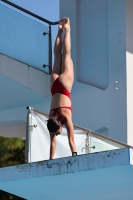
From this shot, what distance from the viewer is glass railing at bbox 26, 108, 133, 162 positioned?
12.1 metres

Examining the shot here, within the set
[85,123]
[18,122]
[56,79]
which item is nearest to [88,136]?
[56,79]

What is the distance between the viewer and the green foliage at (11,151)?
107ft

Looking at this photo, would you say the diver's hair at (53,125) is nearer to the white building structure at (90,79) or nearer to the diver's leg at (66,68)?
the diver's leg at (66,68)

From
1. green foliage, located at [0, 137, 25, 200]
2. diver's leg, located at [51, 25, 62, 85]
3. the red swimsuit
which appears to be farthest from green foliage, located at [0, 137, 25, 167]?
the red swimsuit

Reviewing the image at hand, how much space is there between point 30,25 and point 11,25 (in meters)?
0.59

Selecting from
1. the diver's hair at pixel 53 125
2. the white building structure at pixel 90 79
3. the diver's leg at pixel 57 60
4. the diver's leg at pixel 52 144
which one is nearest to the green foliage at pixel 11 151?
the white building structure at pixel 90 79

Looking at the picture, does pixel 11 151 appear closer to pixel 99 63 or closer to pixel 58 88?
pixel 99 63

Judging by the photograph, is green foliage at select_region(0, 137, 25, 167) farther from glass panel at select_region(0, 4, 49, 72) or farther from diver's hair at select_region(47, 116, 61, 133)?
diver's hair at select_region(47, 116, 61, 133)

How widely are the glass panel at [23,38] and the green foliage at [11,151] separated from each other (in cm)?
1788

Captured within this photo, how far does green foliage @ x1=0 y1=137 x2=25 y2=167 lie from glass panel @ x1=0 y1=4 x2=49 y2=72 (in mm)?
17879

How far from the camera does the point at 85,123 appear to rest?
1482 centimetres

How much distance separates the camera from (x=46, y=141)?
12430 mm

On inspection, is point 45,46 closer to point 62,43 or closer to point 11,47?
point 11,47

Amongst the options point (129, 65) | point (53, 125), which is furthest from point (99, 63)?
point (53, 125)
